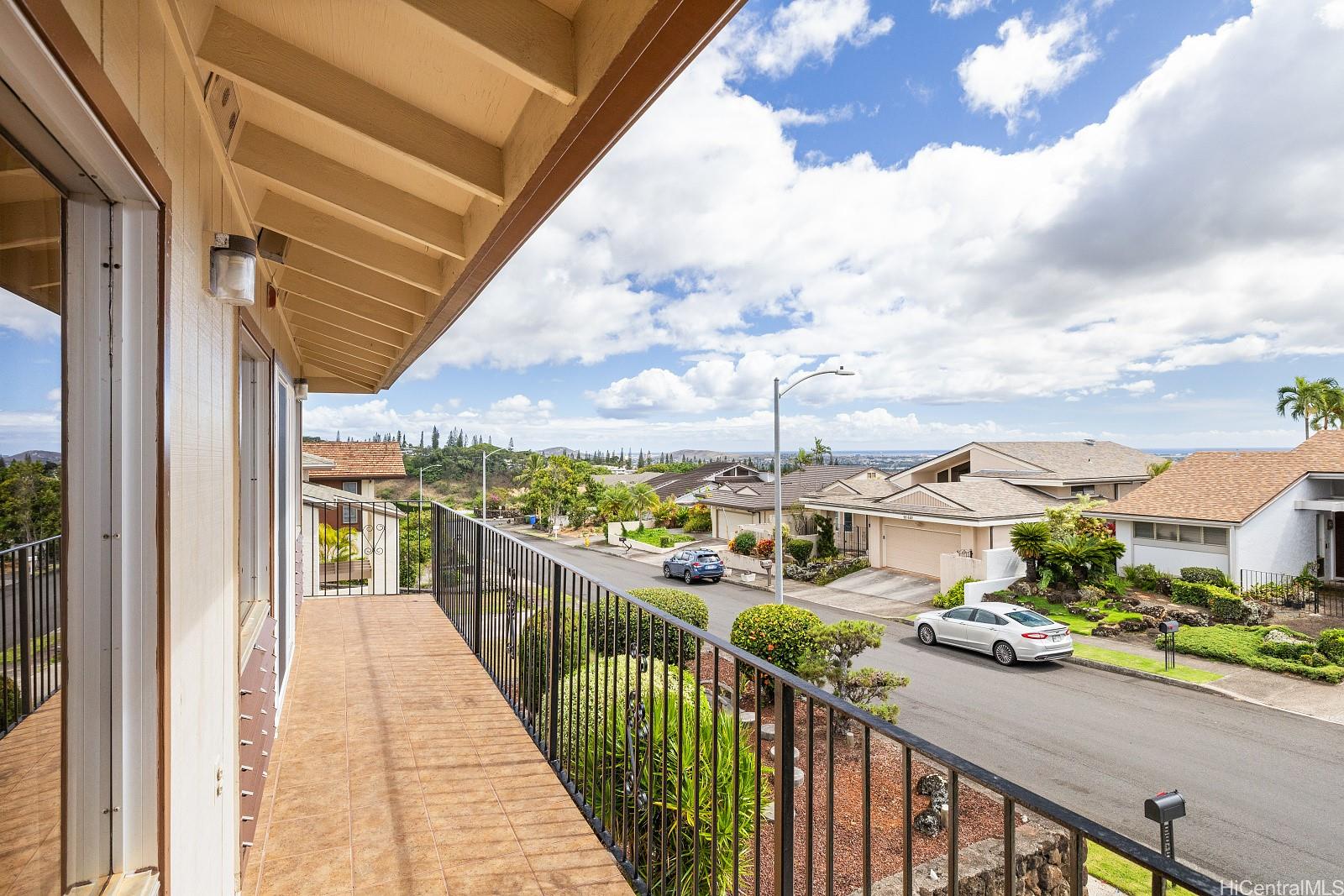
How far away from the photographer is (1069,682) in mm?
11555

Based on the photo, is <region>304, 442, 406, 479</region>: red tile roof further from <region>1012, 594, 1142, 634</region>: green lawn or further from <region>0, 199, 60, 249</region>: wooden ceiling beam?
<region>0, 199, 60, 249</region>: wooden ceiling beam

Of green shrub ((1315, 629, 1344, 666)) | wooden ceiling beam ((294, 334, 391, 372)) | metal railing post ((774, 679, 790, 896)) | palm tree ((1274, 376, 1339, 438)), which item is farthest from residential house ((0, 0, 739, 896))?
palm tree ((1274, 376, 1339, 438))

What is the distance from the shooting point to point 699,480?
159 feet

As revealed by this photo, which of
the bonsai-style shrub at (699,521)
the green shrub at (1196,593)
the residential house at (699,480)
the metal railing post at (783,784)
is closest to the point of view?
the metal railing post at (783,784)

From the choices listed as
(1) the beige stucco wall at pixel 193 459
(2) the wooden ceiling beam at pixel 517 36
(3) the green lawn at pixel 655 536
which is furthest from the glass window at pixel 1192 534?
(1) the beige stucco wall at pixel 193 459

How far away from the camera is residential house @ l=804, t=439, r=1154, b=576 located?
19.5 metres

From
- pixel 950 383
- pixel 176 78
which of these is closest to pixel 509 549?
pixel 176 78

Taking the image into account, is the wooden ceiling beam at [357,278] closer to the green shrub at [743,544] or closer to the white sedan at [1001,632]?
the white sedan at [1001,632]

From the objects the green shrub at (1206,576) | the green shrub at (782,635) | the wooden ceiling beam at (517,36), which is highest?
the wooden ceiling beam at (517,36)

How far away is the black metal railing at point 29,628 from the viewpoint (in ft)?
3.13

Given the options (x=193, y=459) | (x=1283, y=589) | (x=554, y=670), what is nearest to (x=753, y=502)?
(x=1283, y=589)

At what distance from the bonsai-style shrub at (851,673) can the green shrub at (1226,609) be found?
1035 cm

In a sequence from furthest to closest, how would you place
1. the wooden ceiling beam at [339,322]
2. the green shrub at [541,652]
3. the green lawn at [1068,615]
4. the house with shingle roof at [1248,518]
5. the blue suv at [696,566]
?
1. the blue suv at [696,566]
2. the house with shingle roof at [1248,518]
3. the green lawn at [1068,615]
4. the wooden ceiling beam at [339,322]
5. the green shrub at [541,652]

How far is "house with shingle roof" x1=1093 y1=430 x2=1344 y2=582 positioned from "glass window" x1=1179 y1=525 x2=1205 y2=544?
0.02 metres
